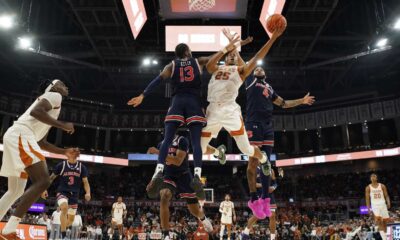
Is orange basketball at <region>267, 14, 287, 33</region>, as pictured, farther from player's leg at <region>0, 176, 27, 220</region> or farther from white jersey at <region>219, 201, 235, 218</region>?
white jersey at <region>219, 201, 235, 218</region>

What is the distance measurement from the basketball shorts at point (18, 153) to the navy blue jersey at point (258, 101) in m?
4.60

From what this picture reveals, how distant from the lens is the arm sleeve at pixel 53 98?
16.3ft

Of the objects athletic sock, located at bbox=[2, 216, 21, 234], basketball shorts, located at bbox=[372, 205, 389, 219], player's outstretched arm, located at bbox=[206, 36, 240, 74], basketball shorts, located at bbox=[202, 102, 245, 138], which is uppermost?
player's outstretched arm, located at bbox=[206, 36, 240, 74]

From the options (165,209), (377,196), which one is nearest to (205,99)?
(377,196)

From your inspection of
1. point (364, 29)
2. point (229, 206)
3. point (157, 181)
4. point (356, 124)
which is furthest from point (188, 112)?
point (356, 124)

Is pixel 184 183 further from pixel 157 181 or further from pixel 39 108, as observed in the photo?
pixel 39 108

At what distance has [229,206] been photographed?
16984 mm

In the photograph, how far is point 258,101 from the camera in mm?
7891

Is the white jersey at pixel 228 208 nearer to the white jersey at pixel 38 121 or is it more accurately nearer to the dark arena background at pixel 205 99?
the dark arena background at pixel 205 99

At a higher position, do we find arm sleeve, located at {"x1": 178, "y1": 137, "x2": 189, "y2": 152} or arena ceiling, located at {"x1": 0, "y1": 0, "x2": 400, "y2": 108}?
arena ceiling, located at {"x1": 0, "y1": 0, "x2": 400, "y2": 108}

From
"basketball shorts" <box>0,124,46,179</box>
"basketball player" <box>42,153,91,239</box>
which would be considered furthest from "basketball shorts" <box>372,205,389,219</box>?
"basketball shorts" <box>0,124,46,179</box>

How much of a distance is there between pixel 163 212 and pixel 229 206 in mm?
10460

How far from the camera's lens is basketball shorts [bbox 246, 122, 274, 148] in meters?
7.79

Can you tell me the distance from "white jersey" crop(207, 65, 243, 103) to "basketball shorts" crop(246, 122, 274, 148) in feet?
5.02
